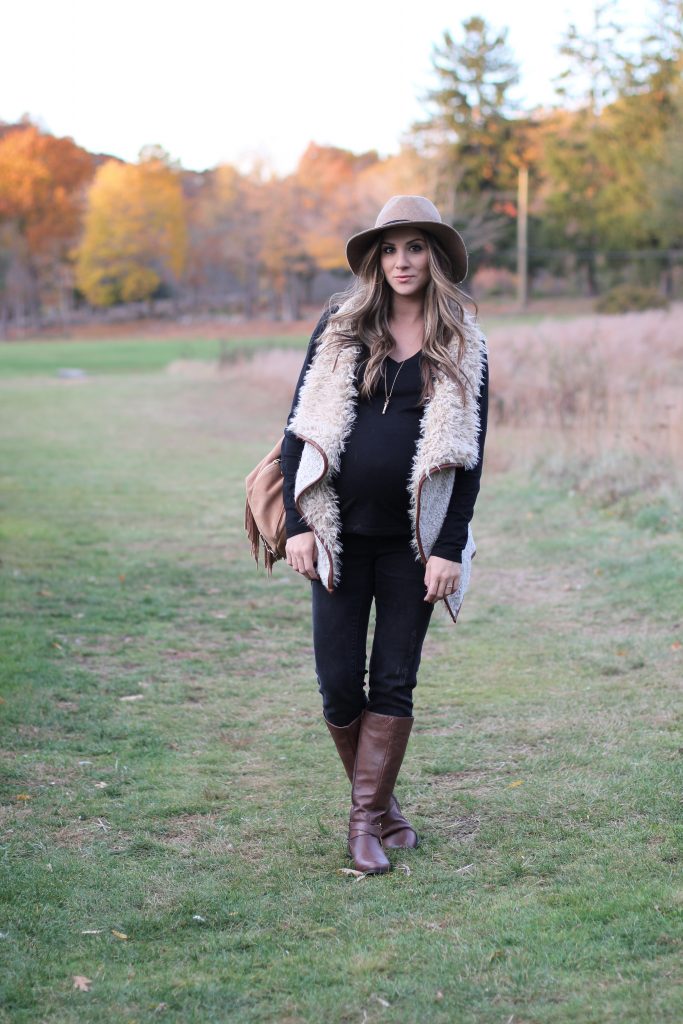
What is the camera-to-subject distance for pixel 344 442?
348cm

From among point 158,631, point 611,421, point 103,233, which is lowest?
point 158,631

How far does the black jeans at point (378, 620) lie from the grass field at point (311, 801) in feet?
1.91

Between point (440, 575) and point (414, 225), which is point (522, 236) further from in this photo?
point (440, 575)

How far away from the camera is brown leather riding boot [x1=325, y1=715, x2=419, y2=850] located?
3746mm

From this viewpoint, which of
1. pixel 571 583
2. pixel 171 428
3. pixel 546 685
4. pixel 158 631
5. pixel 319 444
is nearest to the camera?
pixel 319 444

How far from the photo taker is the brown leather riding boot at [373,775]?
11.9ft

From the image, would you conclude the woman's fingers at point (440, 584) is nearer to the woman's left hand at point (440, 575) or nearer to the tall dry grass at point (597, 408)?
the woman's left hand at point (440, 575)

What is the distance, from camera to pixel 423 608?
3.60m

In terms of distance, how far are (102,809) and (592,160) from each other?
56699mm

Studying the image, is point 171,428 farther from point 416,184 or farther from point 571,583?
point 416,184

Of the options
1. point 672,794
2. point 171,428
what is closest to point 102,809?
point 672,794

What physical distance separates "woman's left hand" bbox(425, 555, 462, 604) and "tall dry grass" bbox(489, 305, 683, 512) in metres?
6.35

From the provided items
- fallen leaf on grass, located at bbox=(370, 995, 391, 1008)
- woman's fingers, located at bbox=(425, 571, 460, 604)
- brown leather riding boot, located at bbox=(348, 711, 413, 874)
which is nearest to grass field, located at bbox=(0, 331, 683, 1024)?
fallen leaf on grass, located at bbox=(370, 995, 391, 1008)

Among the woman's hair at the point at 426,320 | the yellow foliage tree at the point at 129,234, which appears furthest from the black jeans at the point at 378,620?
the yellow foliage tree at the point at 129,234
